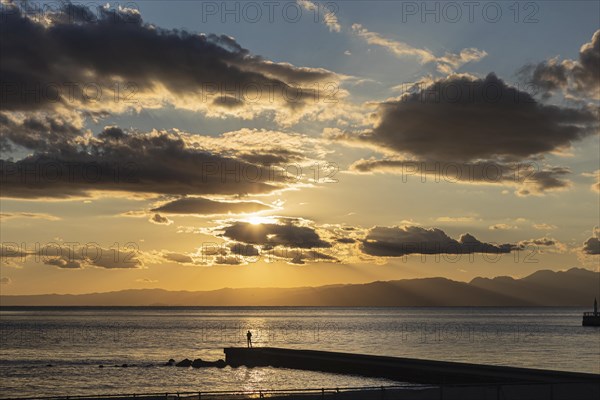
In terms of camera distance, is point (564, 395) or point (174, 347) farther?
point (174, 347)

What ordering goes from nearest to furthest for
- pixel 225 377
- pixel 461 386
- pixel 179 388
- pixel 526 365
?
pixel 461 386 < pixel 179 388 < pixel 225 377 < pixel 526 365

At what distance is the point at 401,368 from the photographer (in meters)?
68.2

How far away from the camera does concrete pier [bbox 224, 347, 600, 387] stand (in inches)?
2158

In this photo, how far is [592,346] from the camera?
124 meters

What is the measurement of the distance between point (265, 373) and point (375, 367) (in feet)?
49.3

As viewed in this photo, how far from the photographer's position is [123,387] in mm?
71938

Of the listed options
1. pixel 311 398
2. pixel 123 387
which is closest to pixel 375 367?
pixel 123 387

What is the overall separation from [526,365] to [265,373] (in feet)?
109

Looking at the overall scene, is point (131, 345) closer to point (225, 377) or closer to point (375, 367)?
point (225, 377)

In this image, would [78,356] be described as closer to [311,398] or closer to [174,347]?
[174,347]

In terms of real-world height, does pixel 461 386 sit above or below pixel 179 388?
above

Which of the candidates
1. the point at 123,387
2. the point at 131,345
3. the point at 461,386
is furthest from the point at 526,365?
the point at 131,345

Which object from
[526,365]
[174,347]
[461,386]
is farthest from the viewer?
[174,347]

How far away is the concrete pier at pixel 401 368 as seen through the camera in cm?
5481
